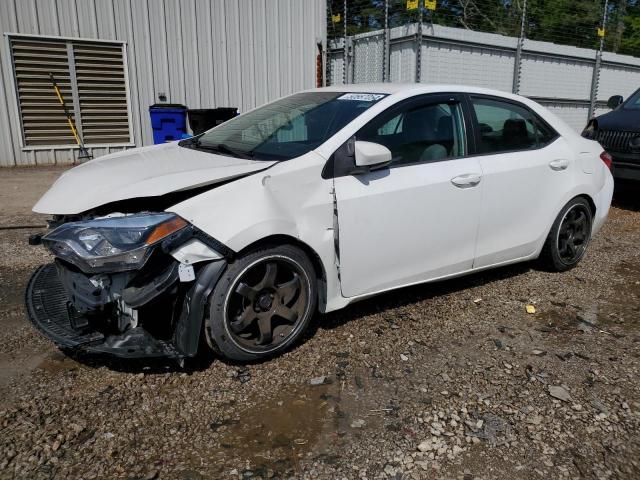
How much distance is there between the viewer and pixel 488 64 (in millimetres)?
12555

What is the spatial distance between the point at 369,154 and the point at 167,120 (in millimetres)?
7227

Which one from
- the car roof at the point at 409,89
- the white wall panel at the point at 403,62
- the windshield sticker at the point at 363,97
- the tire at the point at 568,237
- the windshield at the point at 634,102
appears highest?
the white wall panel at the point at 403,62

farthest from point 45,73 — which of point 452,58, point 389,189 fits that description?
point 389,189

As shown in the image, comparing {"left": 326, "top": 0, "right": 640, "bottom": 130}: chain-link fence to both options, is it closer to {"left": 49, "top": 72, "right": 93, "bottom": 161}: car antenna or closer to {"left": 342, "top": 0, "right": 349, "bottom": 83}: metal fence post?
{"left": 342, "top": 0, "right": 349, "bottom": 83}: metal fence post

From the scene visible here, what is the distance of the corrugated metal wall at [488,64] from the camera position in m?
11.4

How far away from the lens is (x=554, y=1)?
16766mm

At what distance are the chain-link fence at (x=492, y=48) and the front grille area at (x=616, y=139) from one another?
171 inches

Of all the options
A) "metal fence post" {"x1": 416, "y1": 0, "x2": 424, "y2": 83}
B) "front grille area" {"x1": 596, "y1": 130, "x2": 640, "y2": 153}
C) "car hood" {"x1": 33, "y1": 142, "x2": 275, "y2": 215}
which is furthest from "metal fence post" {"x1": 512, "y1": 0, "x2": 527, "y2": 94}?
"car hood" {"x1": 33, "y1": 142, "x2": 275, "y2": 215}

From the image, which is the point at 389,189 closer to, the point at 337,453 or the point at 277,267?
the point at 277,267

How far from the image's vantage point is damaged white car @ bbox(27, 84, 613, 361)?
2.81 meters

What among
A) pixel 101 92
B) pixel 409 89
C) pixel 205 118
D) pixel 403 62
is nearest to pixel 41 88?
pixel 101 92

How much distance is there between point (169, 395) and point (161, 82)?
947 centimetres

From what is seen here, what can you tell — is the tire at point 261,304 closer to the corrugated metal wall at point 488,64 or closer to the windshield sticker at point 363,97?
the windshield sticker at point 363,97

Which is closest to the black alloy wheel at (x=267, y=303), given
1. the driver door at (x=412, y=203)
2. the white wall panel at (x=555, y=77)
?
the driver door at (x=412, y=203)
